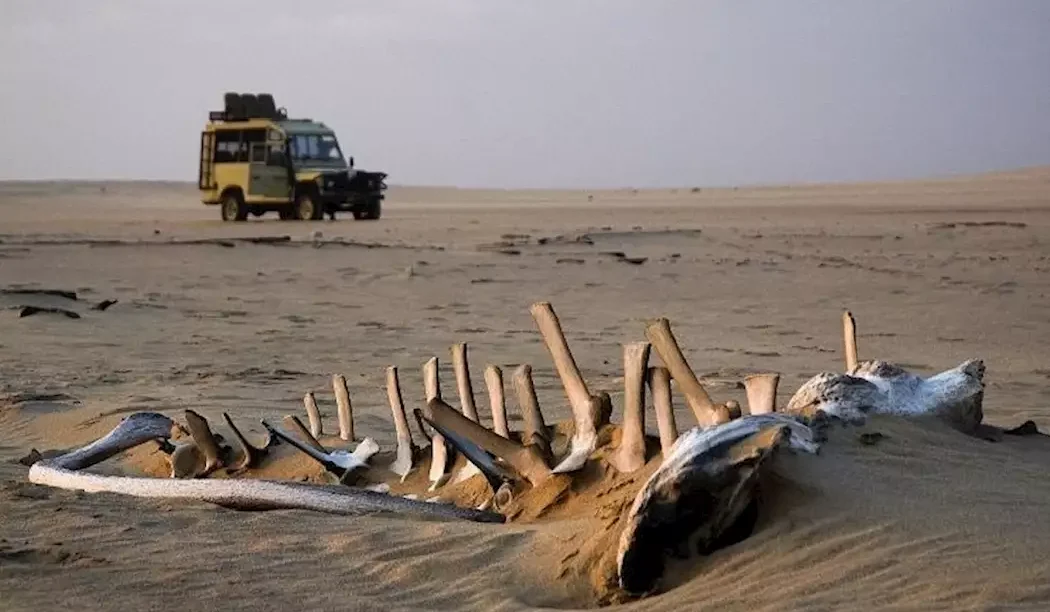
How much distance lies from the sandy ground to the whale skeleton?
3.2 inches

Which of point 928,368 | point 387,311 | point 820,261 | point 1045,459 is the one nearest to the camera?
point 1045,459

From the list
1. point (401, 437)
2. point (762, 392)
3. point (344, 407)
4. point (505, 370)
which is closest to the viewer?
point (762, 392)

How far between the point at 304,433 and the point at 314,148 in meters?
23.7

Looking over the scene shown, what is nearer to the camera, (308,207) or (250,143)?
(308,207)

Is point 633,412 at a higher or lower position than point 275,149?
lower

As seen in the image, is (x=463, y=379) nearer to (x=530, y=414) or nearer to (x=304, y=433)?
(x=530, y=414)

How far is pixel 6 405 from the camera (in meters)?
6.90

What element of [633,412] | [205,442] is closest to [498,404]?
[633,412]

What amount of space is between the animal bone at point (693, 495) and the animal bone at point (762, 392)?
332 mm

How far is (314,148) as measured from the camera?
91.0ft

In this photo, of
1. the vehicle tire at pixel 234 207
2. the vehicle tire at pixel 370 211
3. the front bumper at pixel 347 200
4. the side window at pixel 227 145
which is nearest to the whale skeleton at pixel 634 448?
the front bumper at pixel 347 200

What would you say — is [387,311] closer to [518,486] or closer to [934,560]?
[518,486]

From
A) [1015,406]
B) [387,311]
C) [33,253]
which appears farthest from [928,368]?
[33,253]

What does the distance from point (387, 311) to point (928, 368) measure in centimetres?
492
